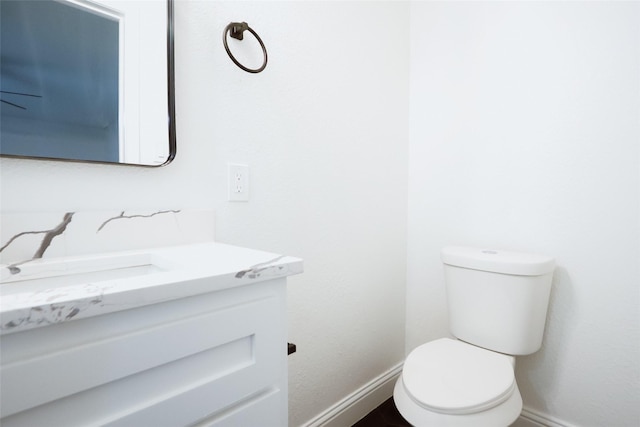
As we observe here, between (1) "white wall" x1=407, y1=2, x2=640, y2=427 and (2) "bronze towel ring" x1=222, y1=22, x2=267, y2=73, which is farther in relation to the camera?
(1) "white wall" x1=407, y1=2, x2=640, y2=427

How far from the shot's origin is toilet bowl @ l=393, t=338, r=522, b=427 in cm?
85

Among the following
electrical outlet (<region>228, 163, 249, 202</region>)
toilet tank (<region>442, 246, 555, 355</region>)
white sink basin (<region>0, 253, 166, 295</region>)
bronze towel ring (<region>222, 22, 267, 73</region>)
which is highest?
bronze towel ring (<region>222, 22, 267, 73</region>)

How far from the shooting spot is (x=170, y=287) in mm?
438

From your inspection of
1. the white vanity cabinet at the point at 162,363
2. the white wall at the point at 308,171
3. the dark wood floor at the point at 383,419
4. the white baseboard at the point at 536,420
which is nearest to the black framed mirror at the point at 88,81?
the white wall at the point at 308,171

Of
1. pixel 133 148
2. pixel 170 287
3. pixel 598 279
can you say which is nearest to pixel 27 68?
pixel 133 148

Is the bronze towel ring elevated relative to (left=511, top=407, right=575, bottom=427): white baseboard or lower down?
elevated

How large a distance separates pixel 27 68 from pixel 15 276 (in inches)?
15.8

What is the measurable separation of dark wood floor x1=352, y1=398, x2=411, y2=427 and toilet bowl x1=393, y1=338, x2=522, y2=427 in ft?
1.47

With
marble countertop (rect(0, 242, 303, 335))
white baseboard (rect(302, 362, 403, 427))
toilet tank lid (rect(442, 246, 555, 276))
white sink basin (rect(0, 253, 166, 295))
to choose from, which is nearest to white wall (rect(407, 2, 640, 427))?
toilet tank lid (rect(442, 246, 555, 276))

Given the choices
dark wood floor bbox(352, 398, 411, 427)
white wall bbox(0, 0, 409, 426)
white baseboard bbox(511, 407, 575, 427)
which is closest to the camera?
white wall bbox(0, 0, 409, 426)

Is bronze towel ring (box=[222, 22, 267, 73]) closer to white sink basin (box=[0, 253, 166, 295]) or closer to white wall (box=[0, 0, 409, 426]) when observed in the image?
white wall (box=[0, 0, 409, 426])

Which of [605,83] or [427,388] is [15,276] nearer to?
[427,388]

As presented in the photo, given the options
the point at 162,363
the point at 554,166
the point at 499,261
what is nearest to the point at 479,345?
the point at 499,261

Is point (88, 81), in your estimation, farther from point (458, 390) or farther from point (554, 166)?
point (554, 166)
